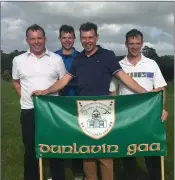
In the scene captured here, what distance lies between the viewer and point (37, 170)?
5660 mm

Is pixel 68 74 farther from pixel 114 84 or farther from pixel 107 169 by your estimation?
pixel 107 169

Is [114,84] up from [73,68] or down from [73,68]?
down

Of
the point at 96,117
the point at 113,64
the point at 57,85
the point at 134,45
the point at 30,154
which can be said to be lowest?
the point at 30,154

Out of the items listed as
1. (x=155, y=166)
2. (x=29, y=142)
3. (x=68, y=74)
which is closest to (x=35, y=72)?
(x=68, y=74)

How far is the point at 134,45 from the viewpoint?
527cm

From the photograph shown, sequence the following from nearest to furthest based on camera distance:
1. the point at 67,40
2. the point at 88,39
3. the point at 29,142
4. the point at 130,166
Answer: the point at 88,39, the point at 29,142, the point at 130,166, the point at 67,40

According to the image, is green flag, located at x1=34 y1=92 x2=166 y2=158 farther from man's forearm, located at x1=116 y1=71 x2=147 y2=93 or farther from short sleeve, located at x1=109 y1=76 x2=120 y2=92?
short sleeve, located at x1=109 y1=76 x2=120 y2=92

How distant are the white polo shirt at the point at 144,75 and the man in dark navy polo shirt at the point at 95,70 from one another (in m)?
0.22

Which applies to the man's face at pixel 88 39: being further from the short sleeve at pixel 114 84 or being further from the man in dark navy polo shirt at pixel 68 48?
the man in dark navy polo shirt at pixel 68 48

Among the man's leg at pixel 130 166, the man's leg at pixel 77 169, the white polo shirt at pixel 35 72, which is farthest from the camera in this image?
the man's leg at pixel 77 169

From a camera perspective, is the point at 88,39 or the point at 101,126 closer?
the point at 88,39

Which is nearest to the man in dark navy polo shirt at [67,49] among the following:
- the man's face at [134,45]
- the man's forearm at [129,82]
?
the man's face at [134,45]

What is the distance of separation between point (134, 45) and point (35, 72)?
1.46 m

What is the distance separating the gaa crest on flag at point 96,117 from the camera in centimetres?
496
